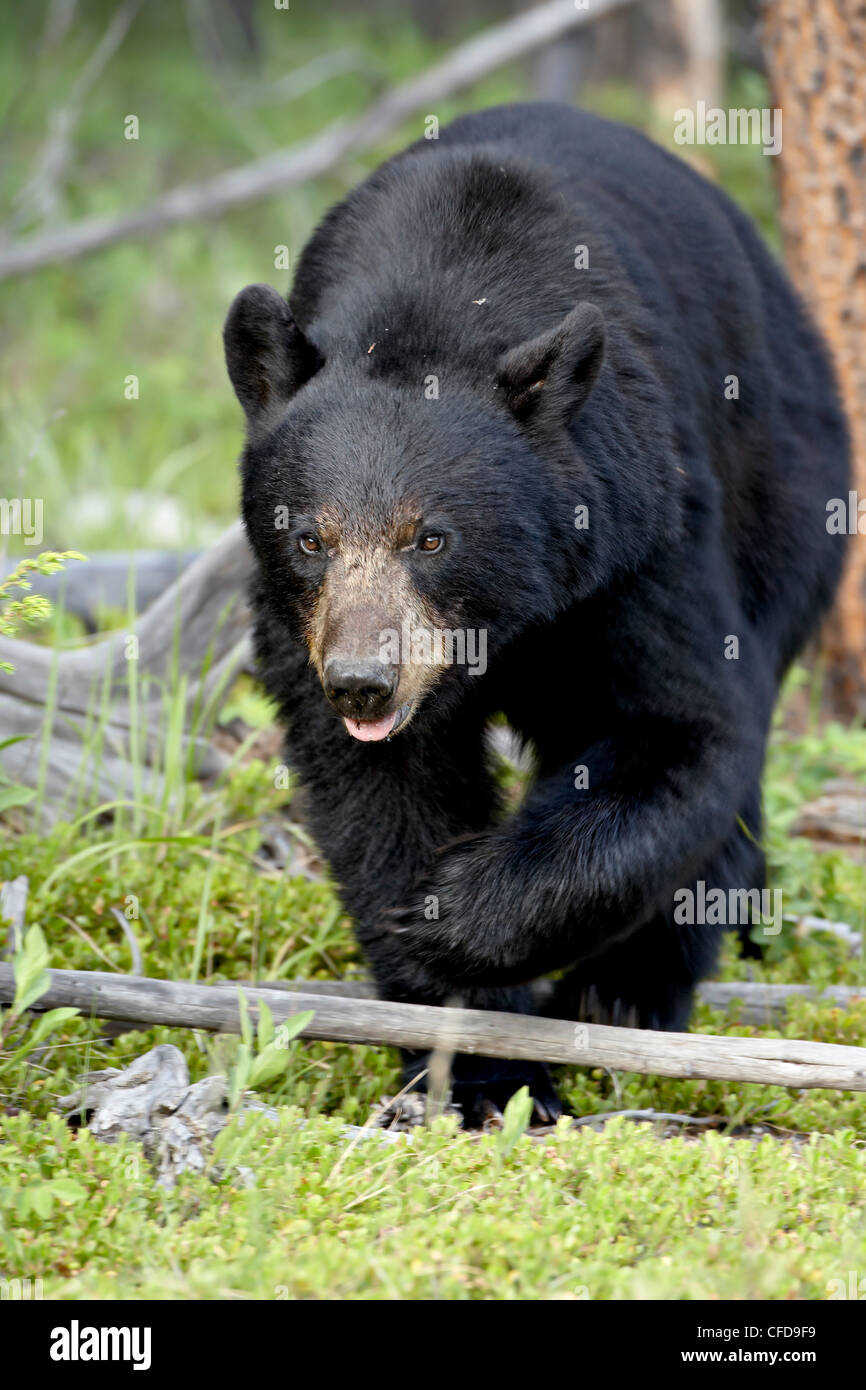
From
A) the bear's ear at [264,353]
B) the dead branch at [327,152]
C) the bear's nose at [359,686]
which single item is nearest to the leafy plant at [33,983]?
the bear's nose at [359,686]

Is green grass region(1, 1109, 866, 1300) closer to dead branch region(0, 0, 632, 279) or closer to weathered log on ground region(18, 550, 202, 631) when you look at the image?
weathered log on ground region(18, 550, 202, 631)

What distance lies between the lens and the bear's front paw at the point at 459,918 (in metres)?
3.22

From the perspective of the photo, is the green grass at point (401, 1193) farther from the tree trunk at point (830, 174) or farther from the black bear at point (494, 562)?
the tree trunk at point (830, 174)

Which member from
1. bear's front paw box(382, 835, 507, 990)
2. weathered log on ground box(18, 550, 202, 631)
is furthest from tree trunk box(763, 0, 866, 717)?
bear's front paw box(382, 835, 507, 990)

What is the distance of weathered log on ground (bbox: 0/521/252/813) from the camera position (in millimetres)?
4551

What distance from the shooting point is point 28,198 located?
8.55 meters

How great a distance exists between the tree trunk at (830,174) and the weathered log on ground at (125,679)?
223 centimetres

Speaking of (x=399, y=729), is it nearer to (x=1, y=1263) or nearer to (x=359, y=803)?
(x=359, y=803)

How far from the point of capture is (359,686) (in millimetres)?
2836

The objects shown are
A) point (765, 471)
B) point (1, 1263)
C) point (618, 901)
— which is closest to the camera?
point (1, 1263)

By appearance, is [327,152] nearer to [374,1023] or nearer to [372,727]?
[372,727]

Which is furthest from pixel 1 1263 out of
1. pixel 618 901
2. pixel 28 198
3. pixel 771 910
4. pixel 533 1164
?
pixel 28 198
